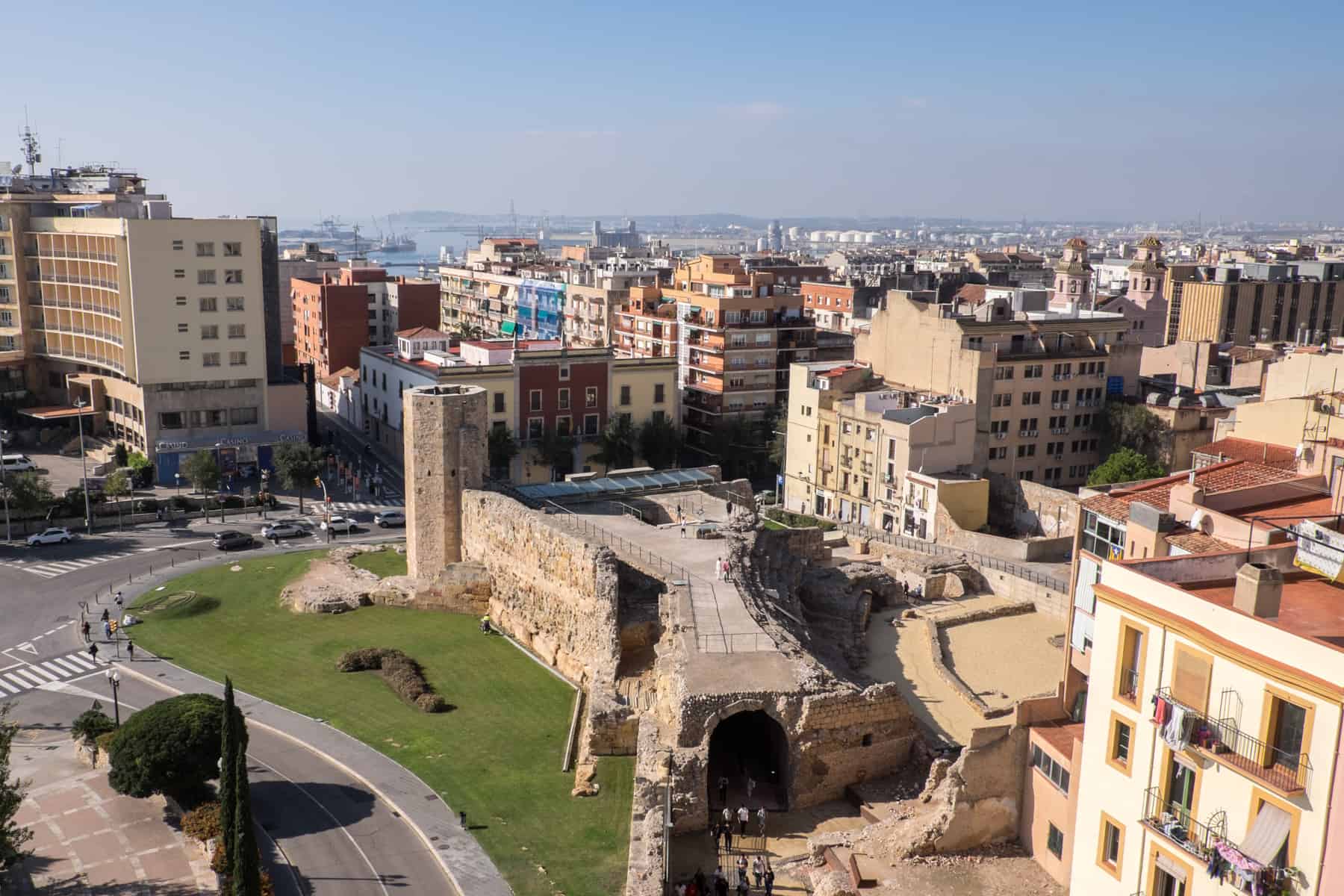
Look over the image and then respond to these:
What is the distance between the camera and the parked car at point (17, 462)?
59.5 metres

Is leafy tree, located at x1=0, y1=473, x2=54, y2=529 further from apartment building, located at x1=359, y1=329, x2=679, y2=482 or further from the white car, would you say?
apartment building, located at x1=359, y1=329, x2=679, y2=482

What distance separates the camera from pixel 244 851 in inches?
868

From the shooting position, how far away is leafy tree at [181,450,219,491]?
187 feet

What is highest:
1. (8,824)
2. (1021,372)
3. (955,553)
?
(1021,372)

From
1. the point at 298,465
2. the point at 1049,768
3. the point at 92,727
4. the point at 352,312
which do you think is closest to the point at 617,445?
the point at 298,465

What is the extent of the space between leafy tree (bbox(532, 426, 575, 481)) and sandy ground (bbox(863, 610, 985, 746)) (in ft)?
88.0

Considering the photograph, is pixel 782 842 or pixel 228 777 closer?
pixel 228 777

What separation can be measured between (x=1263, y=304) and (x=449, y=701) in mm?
74871

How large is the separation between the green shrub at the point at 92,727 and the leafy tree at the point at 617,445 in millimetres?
38323

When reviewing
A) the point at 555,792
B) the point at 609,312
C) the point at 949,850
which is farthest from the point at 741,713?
the point at 609,312

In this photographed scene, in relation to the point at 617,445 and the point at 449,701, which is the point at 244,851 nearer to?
the point at 449,701

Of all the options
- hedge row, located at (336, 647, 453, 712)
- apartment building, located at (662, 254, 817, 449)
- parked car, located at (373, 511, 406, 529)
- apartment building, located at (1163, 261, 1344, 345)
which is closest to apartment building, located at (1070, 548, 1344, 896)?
hedge row, located at (336, 647, 453, 712)

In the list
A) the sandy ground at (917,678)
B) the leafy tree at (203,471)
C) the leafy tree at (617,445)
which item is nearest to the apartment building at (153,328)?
the leafy tree at (203,471)

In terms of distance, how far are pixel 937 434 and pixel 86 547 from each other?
40.5 metres
